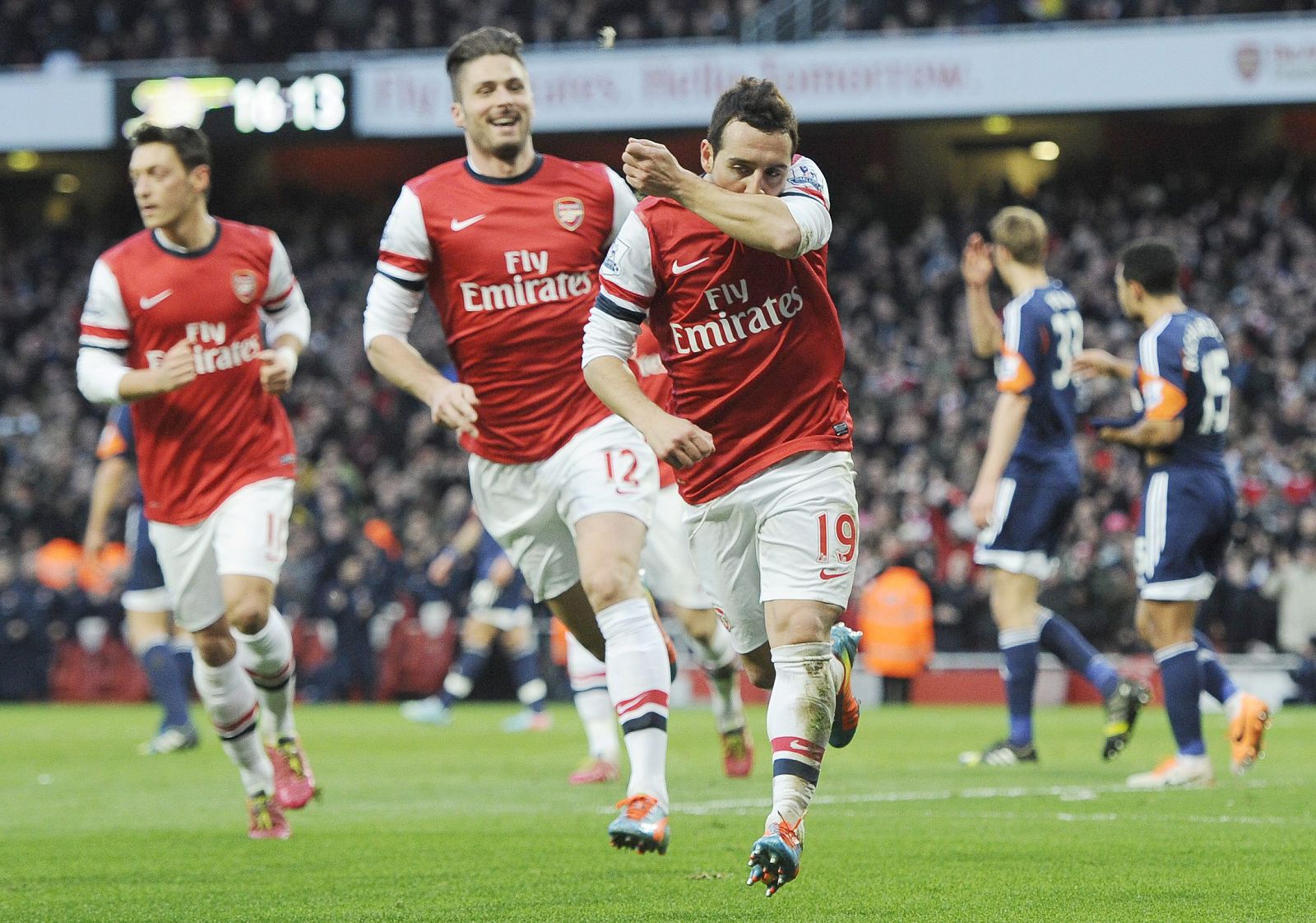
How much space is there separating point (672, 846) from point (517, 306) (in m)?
1.97

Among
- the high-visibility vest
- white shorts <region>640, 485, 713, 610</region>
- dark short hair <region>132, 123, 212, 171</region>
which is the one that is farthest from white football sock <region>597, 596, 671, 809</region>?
the high-visibility vest

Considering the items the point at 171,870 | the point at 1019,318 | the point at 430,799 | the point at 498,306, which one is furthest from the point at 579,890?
the point at 1019,318

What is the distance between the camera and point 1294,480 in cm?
2022

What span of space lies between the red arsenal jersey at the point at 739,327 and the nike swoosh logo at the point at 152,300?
2.48 m

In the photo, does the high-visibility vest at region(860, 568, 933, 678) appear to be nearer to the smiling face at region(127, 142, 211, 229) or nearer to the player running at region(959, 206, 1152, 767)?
the player running at region(959, 206, 1152, 767)

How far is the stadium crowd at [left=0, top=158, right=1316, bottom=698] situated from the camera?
18672mm

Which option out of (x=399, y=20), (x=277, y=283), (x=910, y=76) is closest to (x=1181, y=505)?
(x=277, y=283)

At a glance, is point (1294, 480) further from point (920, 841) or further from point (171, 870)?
point (171, 870)

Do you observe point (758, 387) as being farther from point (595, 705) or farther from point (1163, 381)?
point (595, 705)

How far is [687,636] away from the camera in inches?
372

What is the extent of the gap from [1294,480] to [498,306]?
15.7 m

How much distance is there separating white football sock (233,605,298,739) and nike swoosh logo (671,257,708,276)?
7.73 feet

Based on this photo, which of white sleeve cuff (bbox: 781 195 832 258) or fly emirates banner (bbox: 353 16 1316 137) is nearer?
white sleeve cuff (bbox: 781 195 832 258)

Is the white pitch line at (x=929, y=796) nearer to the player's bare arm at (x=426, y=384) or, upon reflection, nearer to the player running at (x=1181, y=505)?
the player running at (x=1181, y=505)
